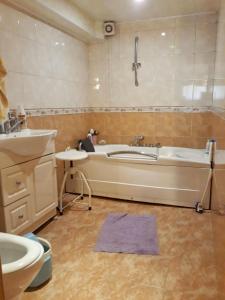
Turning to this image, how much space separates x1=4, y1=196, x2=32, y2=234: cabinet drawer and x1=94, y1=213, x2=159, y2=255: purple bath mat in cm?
66

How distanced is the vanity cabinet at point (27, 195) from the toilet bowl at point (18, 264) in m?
0.46

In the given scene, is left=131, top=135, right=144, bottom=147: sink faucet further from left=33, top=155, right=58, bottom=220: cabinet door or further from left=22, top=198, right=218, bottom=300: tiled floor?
left=33, top=155, right=58, bottom=220: cabinet door

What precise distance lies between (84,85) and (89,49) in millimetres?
606

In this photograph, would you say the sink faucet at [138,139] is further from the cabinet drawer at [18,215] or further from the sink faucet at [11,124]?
the cabinet drawer at [18,215]

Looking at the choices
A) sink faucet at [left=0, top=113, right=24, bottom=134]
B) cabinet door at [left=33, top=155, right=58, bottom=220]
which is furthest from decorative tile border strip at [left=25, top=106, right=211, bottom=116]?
cabinet door at [left=33, top=155, right=58, bottom=220]

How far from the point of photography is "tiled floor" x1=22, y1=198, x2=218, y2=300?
5.08ft

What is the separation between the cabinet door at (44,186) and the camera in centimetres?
216

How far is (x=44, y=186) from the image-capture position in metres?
2.27

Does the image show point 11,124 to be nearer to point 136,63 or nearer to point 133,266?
point 133,266

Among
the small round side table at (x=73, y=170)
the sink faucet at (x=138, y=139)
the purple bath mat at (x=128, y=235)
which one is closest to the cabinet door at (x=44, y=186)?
the small round side table at (x=73, y=170)

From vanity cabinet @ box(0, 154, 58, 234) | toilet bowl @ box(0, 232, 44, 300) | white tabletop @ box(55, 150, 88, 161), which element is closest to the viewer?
toilet bowl @ box(0, 232, 44, 300)

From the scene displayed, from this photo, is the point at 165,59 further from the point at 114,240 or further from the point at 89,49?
the point at 114,240

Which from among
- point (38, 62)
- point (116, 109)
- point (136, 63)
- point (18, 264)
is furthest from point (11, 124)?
point (136, 63)

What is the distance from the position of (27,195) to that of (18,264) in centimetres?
96
